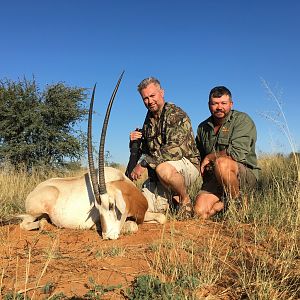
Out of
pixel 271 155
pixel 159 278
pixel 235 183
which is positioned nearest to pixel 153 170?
pixel 235 183

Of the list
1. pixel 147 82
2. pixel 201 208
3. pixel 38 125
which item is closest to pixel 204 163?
pixel 201 208

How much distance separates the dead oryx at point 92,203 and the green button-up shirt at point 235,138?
108 cm

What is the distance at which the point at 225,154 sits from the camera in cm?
471

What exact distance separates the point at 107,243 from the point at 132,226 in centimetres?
59

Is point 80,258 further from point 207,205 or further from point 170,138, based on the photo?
point 170,138

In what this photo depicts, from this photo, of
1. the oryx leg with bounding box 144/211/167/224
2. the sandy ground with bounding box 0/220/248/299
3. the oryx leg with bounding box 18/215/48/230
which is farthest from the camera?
the oryx leg with bounding box 144/211/167/224

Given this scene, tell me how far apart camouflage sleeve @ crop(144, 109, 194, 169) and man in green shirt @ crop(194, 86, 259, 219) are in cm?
29

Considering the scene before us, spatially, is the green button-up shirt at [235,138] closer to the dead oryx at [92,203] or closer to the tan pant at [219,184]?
the tan pant at [219,184]

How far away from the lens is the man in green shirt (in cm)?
459

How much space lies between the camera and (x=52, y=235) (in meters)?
4.00

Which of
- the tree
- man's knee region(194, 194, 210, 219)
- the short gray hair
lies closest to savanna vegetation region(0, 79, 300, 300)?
man's knee region(194, 194, 210, 219)

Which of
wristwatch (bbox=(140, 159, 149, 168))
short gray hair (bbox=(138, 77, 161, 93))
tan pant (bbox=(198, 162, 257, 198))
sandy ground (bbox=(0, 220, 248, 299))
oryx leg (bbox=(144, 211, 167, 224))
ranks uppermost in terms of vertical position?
short gray hair (bbox=(138, 77, 161, 93))

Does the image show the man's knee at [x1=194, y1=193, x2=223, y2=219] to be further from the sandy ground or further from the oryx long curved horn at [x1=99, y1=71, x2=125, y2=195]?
the oryx long curved horn at [x1=99, y1=71, x2=125, y2=195]

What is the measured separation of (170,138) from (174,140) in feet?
0.19
